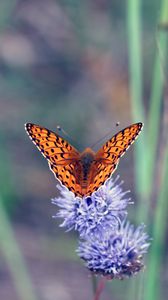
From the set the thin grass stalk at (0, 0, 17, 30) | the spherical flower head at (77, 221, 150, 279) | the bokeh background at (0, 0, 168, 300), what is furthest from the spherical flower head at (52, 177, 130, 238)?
the thin grass stalk at (0, 0, 17, 30)

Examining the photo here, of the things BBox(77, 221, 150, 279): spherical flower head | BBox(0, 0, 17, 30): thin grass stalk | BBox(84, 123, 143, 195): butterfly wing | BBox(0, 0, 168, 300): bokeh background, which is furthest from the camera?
BBox(0, 0, 17, 30): thin grass stalk

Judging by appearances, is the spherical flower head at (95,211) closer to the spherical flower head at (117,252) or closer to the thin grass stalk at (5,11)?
the spherical flower head at (117,252)

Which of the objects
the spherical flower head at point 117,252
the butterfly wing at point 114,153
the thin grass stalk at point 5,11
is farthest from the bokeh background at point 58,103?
the butterfly wing at point 114,153

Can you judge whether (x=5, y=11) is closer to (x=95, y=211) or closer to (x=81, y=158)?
(x=81, y=158)

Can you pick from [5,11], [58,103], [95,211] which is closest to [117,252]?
[95,211]

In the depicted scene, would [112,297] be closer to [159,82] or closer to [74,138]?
[74,138]

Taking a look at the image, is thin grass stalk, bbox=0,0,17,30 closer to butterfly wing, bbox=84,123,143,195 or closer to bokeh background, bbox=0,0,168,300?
bokeh background, bbox=0,0,168,300

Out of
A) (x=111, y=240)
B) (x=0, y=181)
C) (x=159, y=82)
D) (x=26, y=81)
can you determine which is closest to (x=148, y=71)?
(x=26, y=81)
